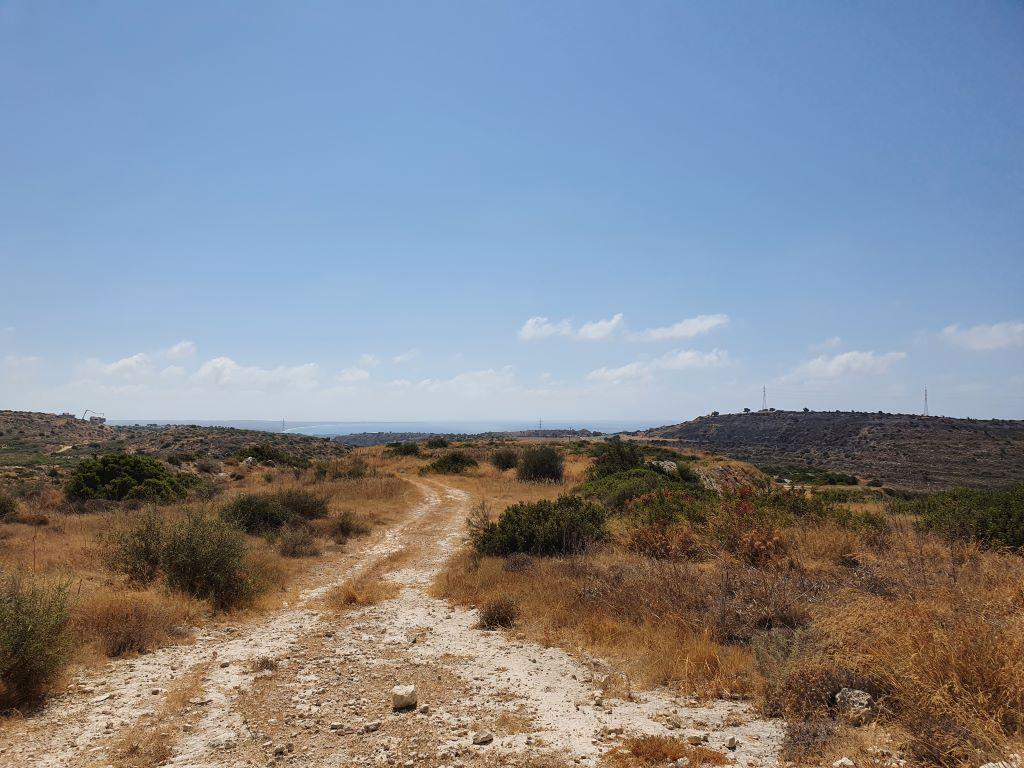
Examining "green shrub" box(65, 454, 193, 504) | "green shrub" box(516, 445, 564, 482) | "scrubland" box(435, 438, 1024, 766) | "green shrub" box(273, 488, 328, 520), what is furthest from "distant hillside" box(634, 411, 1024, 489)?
"green shrub" box(65, 454, 193, 504)

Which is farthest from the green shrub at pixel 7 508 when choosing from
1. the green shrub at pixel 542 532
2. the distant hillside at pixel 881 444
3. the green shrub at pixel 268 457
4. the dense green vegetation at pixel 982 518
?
the distant hillside at pixel 881 444

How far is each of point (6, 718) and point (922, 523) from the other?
1477cm

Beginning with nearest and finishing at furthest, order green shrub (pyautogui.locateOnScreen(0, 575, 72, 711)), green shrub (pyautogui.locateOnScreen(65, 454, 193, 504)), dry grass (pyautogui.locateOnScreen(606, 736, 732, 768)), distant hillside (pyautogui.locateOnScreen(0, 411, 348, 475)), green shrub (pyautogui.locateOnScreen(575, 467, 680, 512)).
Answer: dry grass (pyautogui.locateOnScreen(606, 736, 732, 768)) < green shrub (pyautogui.locateOnScreen(0, 575, 72, 711)) < green shrub (pyautogui.locateOnScreen(575, 467, 680, 512)) < green shrub (pyautogui.locateOnScreen(65, 454, 193, 504)) < distant hillside (pyautogui.locateOnScreen(0, 411, 348, 475))

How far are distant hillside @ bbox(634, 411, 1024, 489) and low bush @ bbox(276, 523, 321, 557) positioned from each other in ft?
147

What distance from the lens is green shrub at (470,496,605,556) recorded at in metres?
12.4

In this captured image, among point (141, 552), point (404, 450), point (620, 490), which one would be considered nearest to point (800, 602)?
point (620, 490)

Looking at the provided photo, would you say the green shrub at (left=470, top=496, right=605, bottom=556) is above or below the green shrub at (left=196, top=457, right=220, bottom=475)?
above

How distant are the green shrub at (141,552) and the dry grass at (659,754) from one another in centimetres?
902

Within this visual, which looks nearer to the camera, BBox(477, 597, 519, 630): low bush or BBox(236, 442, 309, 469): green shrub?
BBox(477, 597, 519, 630): low bush

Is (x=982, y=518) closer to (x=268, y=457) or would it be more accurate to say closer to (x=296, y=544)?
(x=296, y=544)

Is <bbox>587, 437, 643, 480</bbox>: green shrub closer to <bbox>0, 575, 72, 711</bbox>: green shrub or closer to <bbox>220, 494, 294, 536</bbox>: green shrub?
<bbox>220, 494, 294, 536</bbox>: green shrub

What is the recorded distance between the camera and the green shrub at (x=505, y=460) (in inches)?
1505

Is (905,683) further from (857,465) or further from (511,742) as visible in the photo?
(857,465)

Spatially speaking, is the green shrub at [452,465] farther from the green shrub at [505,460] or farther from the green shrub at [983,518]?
the green shrub at [983,518]
